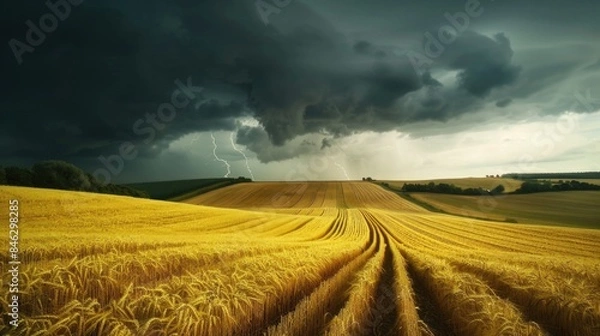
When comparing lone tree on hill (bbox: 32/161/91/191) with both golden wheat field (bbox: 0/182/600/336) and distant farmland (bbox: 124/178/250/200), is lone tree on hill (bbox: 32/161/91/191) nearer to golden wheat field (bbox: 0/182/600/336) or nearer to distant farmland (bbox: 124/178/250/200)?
distant farmland (bbox: 124/178/250/200)

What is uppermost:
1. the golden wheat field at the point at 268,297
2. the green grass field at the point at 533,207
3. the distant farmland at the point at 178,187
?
the distant farmland at the point at 178,187

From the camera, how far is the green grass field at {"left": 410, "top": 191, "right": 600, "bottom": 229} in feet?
194

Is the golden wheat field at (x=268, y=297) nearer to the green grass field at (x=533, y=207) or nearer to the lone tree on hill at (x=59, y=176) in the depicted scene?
the green grass field at (x=533, y=207)

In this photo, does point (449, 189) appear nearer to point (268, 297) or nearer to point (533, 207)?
point (533, 207)

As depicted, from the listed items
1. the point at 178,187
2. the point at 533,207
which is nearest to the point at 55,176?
the point at 178,187

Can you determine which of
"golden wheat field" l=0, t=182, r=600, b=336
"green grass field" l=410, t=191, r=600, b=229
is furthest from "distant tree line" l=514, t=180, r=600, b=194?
"golden wheat field" l=0, t=182, r=600, b=336

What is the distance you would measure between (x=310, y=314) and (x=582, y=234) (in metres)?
37.9

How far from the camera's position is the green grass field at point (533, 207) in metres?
59.1

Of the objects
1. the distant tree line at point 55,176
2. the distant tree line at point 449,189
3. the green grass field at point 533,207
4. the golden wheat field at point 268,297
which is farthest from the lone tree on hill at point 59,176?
the distant tree line at point 449,189

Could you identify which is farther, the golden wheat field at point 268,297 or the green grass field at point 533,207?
the green grass field at point 533,207

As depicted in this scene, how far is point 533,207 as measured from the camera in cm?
6912

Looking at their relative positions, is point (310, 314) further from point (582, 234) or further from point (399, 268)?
point (582, 234)

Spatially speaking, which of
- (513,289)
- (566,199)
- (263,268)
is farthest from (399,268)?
(566,199)

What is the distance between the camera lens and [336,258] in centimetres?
1261
